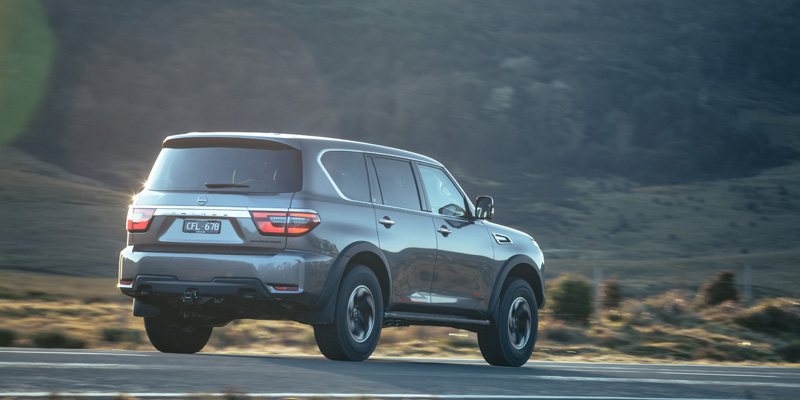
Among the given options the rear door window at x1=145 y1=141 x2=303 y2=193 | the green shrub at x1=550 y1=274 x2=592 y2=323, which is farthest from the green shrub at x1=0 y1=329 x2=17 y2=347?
the green shrub at x1=550 y1=274 x2=592 y2=323

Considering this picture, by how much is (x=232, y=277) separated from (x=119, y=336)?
650cm

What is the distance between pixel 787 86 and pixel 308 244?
135 meters

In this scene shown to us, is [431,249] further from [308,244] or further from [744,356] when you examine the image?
[744,356]

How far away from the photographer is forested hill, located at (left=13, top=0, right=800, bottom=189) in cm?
8462

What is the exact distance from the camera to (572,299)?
83.9ft

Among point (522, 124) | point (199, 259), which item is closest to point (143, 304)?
point (199, 259)

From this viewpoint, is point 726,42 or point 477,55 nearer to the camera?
point 477,55

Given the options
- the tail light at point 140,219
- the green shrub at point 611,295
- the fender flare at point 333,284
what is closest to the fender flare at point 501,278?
the fender flare at point 333,284

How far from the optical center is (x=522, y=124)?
98.7 metres

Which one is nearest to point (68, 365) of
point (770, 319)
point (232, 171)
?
point (232, 171)

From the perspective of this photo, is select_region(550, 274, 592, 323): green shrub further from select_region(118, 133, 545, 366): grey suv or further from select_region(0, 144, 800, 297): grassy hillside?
select_region(0, 144, 800, 297): grassy hillside

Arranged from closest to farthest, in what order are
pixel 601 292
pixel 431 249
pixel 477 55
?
pixel 431 249 → pixel 601 292 → pixel 477 55

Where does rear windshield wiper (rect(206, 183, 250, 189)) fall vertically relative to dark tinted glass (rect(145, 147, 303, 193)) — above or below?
below

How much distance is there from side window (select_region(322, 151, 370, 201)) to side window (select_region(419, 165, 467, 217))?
107 cm
